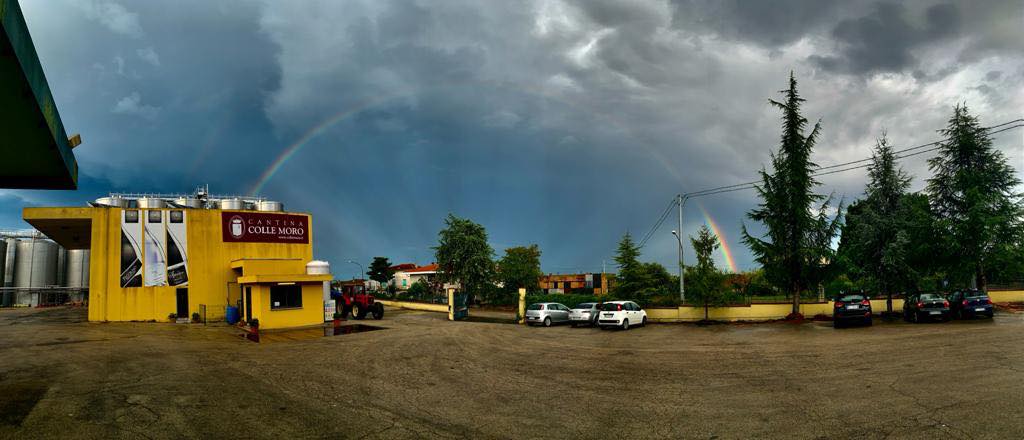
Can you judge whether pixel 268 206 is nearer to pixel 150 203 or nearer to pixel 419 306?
pixel 150 203

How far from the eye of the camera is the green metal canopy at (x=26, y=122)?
201 inches

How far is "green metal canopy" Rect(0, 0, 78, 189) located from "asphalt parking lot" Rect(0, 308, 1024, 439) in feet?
14.0

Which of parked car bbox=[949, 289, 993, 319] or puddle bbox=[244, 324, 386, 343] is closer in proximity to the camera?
puddle bbox=[244, 324, 386, 343]

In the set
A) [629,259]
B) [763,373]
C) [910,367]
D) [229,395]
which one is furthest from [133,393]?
[629,259]

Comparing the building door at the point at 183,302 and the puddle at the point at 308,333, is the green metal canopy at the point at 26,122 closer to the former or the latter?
the puddle at the point at 308,333

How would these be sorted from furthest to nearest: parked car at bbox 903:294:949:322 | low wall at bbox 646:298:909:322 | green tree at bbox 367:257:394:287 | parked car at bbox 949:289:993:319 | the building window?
1. green tree at bbox 367:257:394:287
2. low wall at bbox 646:298:909:322
3. the building window
4. parked car at bbox 949:289:993:319
5. parked car at bbox 903:294:949:322

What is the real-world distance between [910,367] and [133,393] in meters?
17.5

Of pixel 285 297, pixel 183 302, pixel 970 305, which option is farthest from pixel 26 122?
pixel 970 305

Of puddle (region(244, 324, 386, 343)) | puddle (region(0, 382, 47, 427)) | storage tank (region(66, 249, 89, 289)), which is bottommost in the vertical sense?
puddle (region(244, 324, 386, 343))

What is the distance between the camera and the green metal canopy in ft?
16.7

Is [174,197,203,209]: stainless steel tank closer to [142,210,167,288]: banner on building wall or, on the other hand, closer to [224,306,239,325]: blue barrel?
[142,210,167,288]: banner on building wall

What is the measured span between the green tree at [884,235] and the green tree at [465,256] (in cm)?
3161

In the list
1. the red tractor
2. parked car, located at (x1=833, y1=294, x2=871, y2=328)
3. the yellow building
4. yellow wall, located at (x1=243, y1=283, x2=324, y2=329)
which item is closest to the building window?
the yellow building

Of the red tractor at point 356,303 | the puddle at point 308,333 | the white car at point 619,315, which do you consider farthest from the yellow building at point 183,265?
the white car at point 619,315
